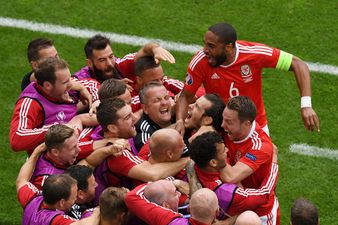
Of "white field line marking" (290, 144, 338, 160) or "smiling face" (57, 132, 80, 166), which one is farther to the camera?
"white field line marking" (290, 144, 338, 160)

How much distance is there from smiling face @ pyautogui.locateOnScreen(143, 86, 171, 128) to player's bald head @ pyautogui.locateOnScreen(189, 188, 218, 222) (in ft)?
5.45

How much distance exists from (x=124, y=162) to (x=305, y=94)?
199 cm

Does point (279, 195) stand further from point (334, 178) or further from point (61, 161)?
point (61, 161)

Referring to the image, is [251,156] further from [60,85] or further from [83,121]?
[60,85]

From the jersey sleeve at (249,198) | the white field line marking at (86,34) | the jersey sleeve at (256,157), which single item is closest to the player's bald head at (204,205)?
the jersey sleeve at (249,198)

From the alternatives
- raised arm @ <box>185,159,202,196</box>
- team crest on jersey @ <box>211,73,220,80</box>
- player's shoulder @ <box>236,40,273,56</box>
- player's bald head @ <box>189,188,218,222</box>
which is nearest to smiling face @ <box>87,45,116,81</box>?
team crest on jersey @ <box>211,73,220,80</box>

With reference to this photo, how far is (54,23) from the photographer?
11664 millimetres

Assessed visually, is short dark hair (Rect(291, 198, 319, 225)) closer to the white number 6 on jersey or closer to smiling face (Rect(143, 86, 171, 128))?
smiling face (Rect(143, 86, 171, 128))

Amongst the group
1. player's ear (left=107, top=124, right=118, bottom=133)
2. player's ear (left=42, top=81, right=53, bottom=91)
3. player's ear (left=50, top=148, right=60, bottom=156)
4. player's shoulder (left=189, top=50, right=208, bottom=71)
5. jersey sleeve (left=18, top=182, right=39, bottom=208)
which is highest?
player's shoulder (left=189, top=50, right=208, bottom=71)

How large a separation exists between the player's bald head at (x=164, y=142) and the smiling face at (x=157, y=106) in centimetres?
81

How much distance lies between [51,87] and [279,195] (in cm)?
286

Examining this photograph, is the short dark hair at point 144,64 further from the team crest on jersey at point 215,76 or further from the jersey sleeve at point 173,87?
the team crest on jersey at point 215,76

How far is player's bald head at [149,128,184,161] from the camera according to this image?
6.88 metres

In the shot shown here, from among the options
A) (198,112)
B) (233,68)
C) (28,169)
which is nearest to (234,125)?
(198,112)
